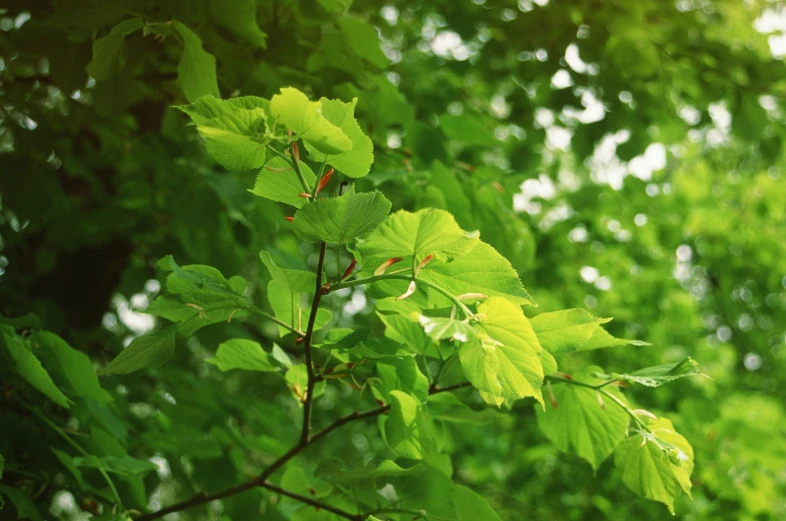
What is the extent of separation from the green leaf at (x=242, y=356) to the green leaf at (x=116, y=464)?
291 millimetres

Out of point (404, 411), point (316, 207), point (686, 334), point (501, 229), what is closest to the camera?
point (316, 207)

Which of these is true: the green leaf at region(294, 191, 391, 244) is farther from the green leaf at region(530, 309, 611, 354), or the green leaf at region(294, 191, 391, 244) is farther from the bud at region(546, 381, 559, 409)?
the bud at region(546, 381, 559, 409)

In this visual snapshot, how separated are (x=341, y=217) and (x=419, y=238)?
109 millimetres

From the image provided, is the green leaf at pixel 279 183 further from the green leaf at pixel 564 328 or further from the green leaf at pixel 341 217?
the green leaf at pixel 564 328

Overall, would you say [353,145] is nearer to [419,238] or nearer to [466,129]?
[419,238]

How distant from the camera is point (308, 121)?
30.7 inches

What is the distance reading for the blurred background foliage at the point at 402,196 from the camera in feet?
4.99

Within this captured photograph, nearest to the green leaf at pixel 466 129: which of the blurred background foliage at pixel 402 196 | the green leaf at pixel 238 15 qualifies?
the blurred background foliage at pixel 402 196

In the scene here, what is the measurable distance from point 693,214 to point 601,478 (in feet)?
6.76

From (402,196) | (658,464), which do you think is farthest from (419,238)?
(402,196)

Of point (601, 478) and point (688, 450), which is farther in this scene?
point (601, 478)

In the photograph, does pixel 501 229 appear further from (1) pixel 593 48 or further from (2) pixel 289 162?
(1) pixel 593 48

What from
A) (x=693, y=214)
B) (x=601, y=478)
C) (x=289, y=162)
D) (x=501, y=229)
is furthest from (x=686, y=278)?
(x=289, y=162)

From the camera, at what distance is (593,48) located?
248 cm
